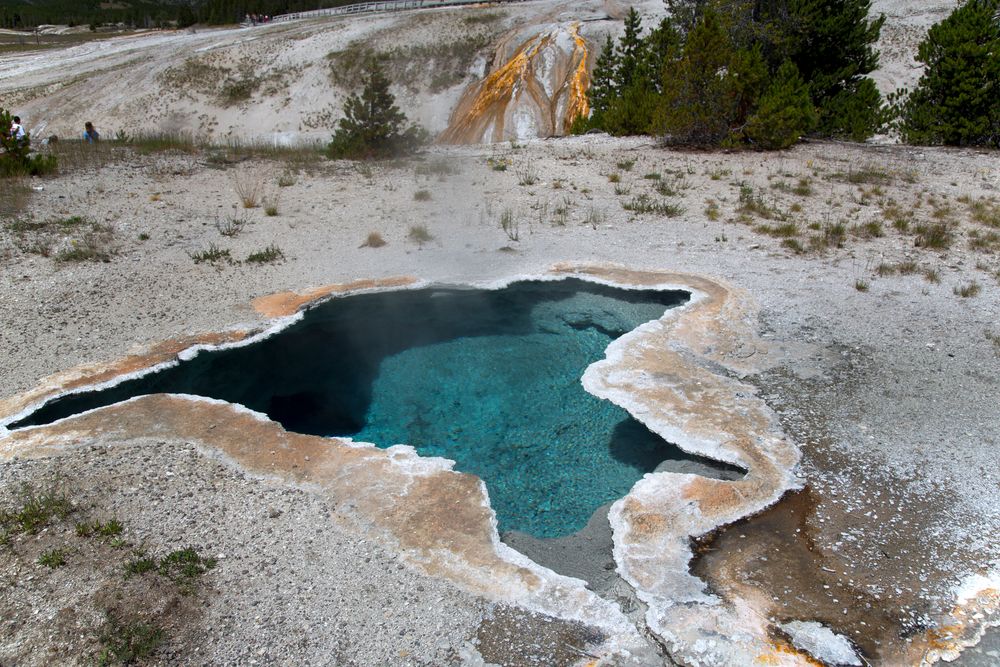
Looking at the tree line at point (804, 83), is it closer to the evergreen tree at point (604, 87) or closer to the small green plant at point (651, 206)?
the evergreen tree at point (604, 87)

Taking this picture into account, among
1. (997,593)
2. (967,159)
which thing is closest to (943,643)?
(997,593)

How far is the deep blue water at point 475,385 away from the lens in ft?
15.9

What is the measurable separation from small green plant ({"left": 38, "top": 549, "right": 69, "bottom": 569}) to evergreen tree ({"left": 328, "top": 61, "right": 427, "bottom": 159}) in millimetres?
11988

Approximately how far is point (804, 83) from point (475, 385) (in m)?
14.1

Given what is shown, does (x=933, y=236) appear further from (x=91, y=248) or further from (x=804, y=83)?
(x=91, y=248)

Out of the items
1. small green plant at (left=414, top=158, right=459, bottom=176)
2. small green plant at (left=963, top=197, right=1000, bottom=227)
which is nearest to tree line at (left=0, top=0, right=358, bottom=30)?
small green plant at (left=414, top=158, right=459, bottom=176)

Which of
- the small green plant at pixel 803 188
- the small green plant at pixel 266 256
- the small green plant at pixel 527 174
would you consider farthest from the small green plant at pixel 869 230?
the small green plant at pixel 266 256

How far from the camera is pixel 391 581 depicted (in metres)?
3.63

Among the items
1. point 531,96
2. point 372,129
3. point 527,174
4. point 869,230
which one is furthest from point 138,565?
point 531,96

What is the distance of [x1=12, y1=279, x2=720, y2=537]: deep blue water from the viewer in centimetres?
485

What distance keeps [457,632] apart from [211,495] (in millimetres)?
1953

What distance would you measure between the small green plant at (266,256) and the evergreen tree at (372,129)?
633cm

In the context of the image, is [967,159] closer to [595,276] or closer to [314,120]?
[595,276]

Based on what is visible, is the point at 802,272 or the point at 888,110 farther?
the point at 888,110
